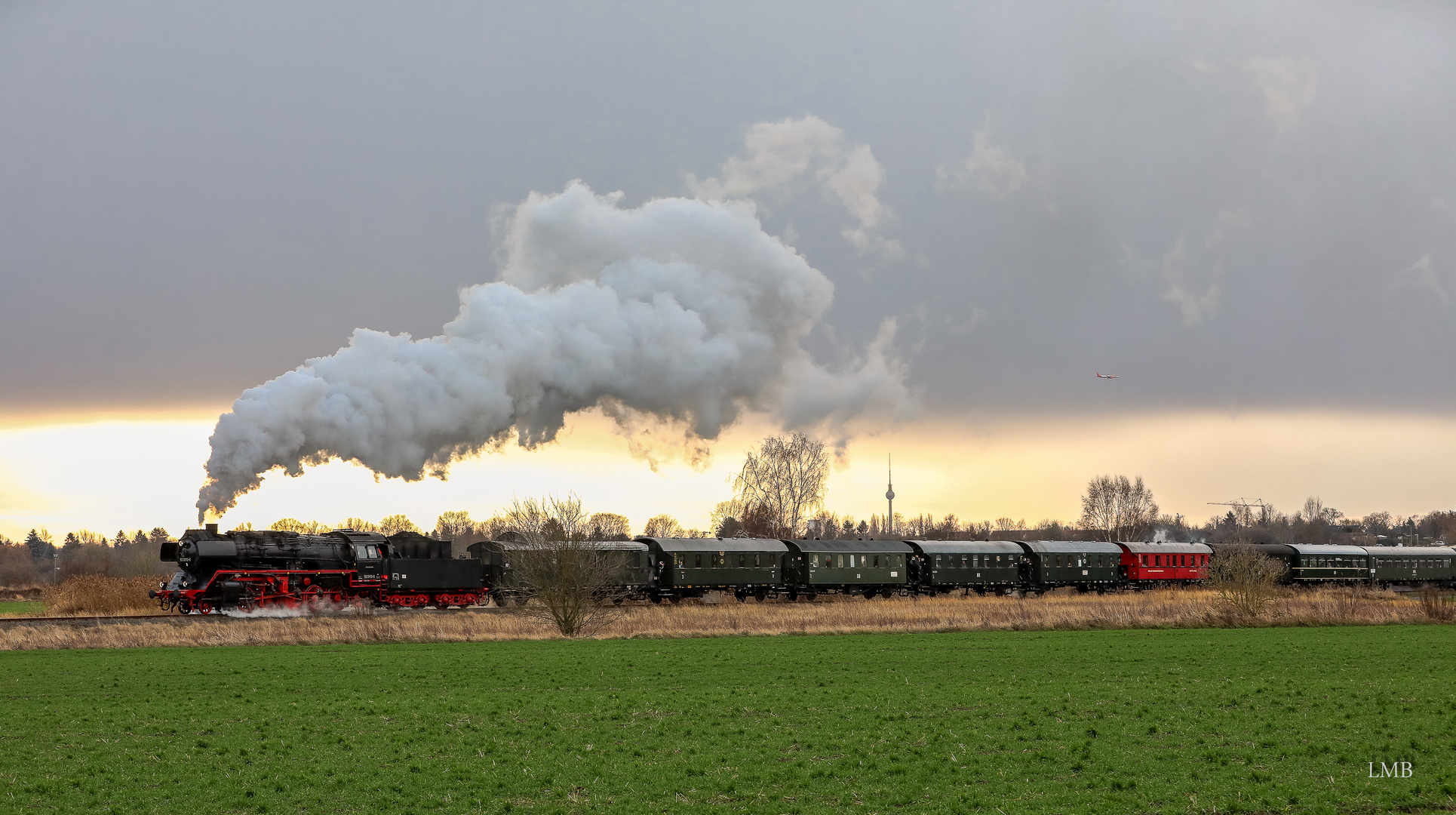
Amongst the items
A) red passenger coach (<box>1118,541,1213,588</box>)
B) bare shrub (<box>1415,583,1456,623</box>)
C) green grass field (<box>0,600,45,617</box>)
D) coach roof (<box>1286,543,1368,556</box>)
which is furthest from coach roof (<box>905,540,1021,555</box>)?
green grass field (<box>0,600,45,617</box>)

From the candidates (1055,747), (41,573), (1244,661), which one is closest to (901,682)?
(1055,747)

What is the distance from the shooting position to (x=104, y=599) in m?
53.6

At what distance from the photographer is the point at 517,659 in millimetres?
31469

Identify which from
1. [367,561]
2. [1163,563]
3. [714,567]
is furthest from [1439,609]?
[367,561]

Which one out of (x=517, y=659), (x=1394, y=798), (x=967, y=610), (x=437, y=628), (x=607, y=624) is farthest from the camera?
(x=967, y=610)

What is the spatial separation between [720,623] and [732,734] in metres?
27.1

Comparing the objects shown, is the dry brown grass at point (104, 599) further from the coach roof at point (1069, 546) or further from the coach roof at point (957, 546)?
the coach roof at point (1069, 546)

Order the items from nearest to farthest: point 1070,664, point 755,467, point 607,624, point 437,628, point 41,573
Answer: point 1070,664 < point 437,628 < point 607,624 < point 755,467 < point 41,573

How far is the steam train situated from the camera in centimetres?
4591

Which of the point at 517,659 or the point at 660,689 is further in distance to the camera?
the point at 517,659

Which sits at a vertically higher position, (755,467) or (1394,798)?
(755,467)

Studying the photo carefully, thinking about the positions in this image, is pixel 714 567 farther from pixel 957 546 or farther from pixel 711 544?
pixel 957 546

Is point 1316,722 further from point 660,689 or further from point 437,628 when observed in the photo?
point 437,628

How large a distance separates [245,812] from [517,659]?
1832cm
